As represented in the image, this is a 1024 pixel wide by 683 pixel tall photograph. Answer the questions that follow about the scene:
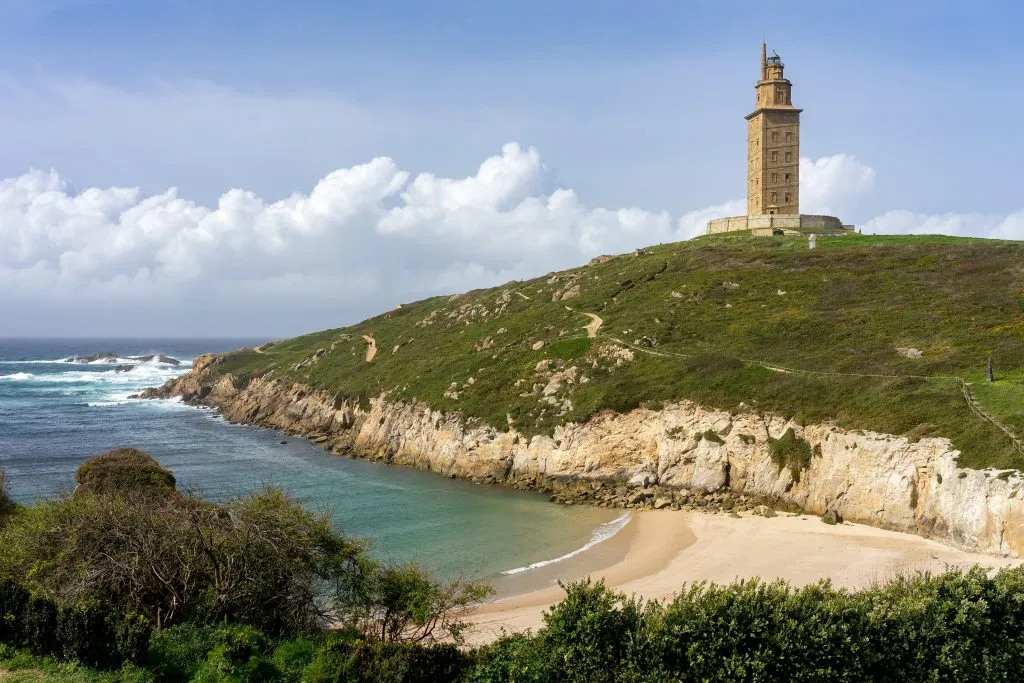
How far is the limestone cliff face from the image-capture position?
3022 centimetres

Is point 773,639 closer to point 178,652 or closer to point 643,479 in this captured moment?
point 178,652

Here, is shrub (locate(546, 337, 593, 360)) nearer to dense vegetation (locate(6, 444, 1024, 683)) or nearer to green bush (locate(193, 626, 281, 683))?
dense vegetation (locate(6, 444, 1024, 683))

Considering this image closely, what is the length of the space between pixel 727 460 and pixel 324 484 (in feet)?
93.1

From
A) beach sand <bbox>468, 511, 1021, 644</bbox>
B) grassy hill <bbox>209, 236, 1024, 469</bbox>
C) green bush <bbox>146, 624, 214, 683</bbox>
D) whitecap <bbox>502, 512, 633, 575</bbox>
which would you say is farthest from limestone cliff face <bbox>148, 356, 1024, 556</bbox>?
green bush <bbox>146, 624, 214, 683</bbox>

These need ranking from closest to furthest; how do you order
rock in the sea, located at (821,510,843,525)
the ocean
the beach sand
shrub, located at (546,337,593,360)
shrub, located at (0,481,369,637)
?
shrub, located at (0,481,369,637), the beach sand, the ocean, rock in the sea, located at (821,510,843,525), shrub, located at (546,337,593,360)

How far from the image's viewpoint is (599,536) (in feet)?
117

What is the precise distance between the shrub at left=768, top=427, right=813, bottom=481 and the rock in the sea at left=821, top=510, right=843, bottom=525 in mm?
3196

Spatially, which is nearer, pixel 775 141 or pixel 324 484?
pixel 324 484

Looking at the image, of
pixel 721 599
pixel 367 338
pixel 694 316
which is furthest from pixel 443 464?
pixel 367 338

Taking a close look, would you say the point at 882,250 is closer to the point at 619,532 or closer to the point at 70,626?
the point at 619,532

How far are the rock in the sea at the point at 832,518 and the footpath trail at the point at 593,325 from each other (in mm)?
28644

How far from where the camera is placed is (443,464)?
175 feet

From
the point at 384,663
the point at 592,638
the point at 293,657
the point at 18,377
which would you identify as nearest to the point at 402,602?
the point at 384,663

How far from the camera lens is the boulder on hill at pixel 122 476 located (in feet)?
101
